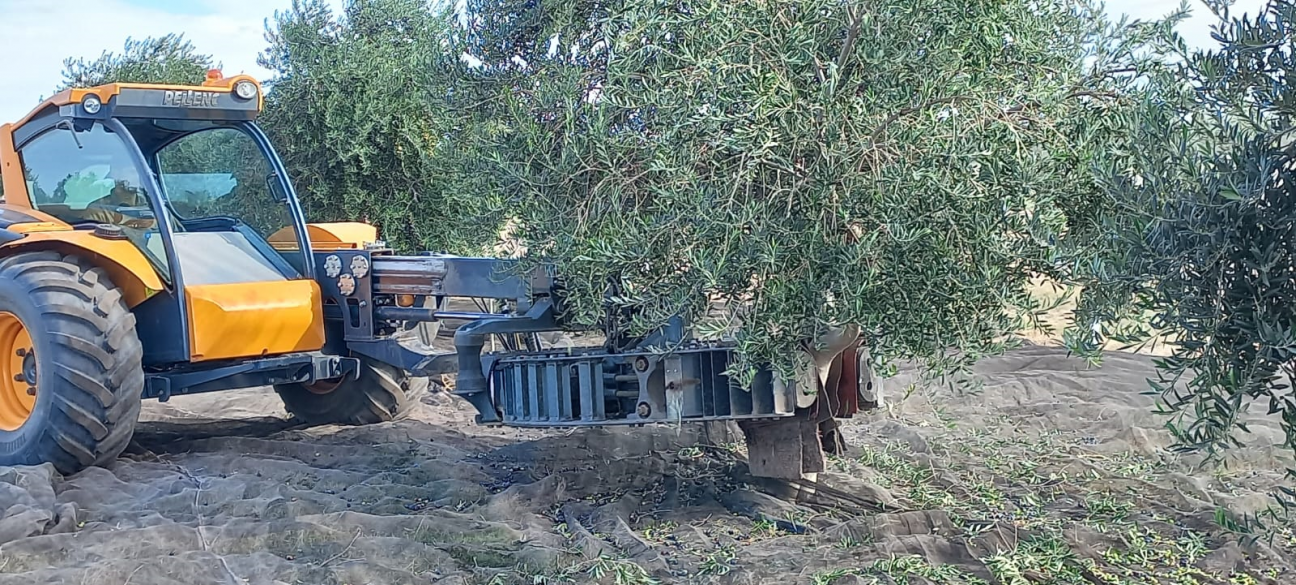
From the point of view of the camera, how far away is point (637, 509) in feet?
19.4

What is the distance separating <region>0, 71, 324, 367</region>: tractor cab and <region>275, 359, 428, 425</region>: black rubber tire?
1065 mm

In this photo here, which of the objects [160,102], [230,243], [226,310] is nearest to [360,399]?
[230,243]

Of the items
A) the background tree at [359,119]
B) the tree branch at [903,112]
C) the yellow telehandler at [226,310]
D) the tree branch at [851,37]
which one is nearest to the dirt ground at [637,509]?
the yellow telehandler at [226,310]

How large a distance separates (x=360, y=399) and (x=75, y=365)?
2.20m

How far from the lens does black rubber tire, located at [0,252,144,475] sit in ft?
20.6

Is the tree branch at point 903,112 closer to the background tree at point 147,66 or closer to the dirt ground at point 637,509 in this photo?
the dirt ground at point 637,509

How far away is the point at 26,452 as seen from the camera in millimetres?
6461

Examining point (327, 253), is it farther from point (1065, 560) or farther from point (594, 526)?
point (1065, 560)

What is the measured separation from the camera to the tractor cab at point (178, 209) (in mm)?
6578

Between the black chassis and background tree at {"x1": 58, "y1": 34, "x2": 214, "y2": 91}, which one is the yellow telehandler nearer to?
the black chassis

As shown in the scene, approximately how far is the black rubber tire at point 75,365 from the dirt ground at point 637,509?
0.23 m

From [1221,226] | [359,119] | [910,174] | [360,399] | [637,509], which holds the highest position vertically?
[359,119]

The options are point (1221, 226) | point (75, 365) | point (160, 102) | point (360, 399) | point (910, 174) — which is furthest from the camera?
point (360, 399)

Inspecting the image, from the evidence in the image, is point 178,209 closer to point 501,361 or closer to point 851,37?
point 501,361
